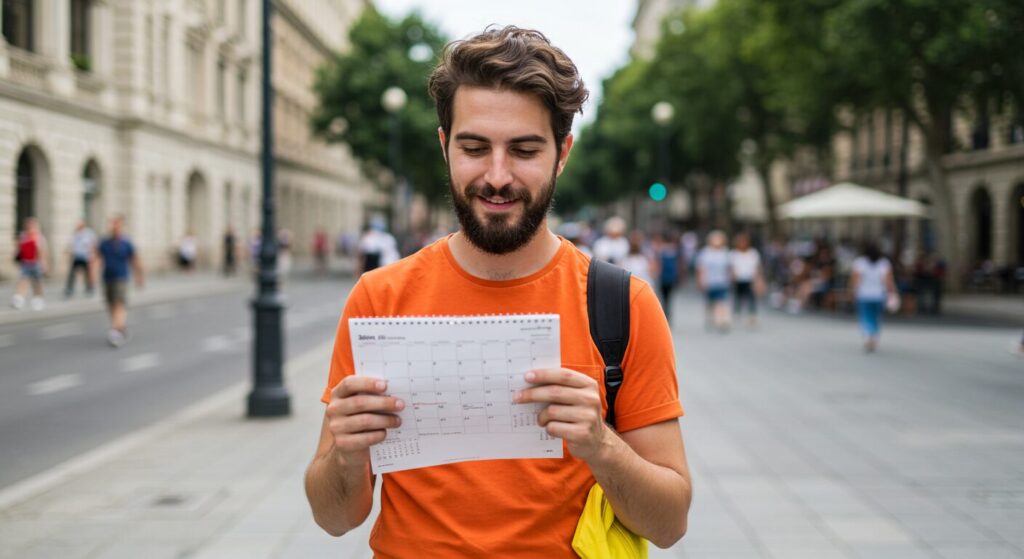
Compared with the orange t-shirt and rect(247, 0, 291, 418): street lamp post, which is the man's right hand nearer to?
the orange t-shirt

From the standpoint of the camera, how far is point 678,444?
2.08 metres

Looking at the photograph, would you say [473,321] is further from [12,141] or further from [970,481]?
[12,141]

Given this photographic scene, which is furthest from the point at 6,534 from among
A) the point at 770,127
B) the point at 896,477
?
the point at 770,127

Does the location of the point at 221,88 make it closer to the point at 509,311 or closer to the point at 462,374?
the point at 509,311

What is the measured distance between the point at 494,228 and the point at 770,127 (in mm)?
41360

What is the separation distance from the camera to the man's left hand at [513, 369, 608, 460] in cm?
174

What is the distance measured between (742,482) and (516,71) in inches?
194

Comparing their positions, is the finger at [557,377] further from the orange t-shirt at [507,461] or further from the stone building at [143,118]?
the stone building at [143,118]

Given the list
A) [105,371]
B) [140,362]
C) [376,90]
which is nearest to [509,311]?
[105,371]

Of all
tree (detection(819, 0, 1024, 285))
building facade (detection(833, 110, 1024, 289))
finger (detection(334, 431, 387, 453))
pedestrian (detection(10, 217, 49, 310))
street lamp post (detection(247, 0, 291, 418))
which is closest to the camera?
finger (detection(334, 431, 387, 453))

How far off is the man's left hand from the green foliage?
41.0 metres

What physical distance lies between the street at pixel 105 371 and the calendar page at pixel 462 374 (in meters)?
5.87

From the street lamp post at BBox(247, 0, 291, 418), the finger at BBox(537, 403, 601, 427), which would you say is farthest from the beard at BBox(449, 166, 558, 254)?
the street lamp post at BBox(247, 0, 291, 418)

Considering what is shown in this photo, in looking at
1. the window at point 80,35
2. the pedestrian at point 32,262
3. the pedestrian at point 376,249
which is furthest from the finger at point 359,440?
the window at point 80,35
